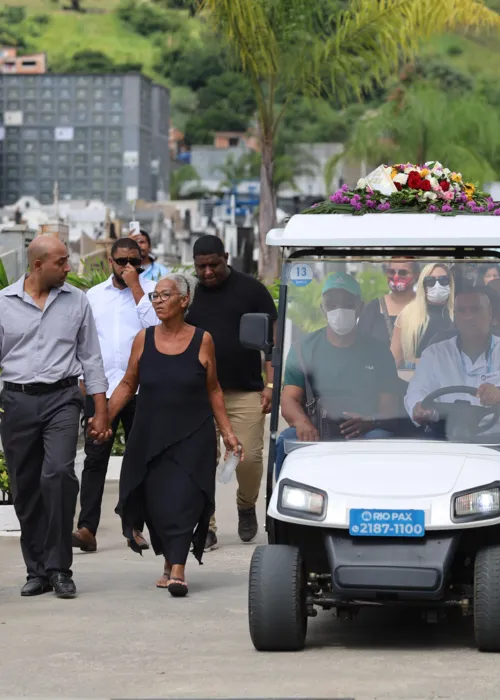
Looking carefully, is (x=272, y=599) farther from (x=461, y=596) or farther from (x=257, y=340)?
(x=257, y=340)

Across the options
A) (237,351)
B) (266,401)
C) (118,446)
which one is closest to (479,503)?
(266,401)

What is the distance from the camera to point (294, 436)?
7.30 meters

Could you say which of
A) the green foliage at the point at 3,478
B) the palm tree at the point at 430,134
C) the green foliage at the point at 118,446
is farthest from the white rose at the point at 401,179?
the palm tree at the point at 430,134

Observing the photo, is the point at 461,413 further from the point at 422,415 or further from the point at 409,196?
the point at 409,196

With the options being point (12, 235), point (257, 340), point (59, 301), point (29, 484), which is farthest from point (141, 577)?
point (12, 235)

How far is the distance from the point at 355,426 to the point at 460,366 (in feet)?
1.74

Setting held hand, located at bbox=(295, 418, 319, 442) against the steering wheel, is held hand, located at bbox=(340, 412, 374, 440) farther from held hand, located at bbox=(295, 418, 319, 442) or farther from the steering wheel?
the steering wheel

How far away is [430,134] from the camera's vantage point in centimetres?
7275

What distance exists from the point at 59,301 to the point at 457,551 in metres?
2.79

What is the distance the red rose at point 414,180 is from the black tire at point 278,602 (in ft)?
6.82

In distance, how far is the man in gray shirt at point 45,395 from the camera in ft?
27.2

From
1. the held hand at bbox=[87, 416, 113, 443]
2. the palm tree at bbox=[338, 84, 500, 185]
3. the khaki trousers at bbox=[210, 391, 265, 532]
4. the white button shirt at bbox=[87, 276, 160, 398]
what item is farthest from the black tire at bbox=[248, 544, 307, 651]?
the palm tree at bbox=[338, 84, 500, 185]

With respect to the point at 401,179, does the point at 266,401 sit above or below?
below

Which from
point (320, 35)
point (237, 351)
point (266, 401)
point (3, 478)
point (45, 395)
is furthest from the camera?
point (320, 35)
